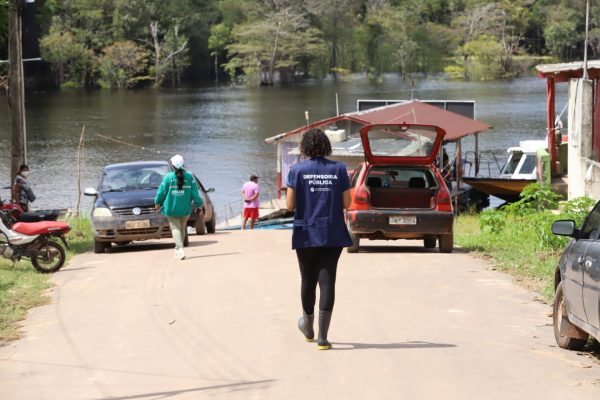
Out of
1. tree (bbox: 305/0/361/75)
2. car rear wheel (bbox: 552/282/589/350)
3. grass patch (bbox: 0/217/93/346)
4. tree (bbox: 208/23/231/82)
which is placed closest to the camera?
car rear wheel (bbox: 552/282/589/350)

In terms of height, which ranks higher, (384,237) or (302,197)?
(302,197)

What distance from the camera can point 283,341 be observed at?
9.10 metres

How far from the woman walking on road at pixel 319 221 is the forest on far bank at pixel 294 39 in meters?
110

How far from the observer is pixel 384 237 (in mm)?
16672

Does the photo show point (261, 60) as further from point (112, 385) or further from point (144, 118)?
point (112, 385)

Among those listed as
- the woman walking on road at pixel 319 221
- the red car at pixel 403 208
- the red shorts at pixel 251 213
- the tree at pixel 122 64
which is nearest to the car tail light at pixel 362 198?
the red car at pixel 403 208

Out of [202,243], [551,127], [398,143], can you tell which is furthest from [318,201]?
[551,127]

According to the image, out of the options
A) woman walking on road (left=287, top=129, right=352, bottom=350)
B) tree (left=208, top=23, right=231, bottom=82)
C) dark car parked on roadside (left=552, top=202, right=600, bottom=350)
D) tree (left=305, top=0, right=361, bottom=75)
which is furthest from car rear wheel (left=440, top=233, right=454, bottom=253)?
tree (left=208, top=23, right=231, bottom=82)

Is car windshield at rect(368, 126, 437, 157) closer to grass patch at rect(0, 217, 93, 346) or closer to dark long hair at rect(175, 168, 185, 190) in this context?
grass patch at rect(0, 217, 93, 346)

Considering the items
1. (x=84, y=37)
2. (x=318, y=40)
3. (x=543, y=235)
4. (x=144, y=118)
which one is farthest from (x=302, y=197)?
(x=318, y=40)

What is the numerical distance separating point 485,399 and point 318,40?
126m

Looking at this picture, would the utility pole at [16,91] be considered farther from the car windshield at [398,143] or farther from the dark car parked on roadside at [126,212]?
the car windshield at [398,143]

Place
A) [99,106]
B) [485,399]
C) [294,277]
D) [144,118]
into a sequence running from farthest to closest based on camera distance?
[99,106] < [144,118] < [294,277] < [485,399]

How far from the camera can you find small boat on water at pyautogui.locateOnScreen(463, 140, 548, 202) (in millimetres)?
34625
